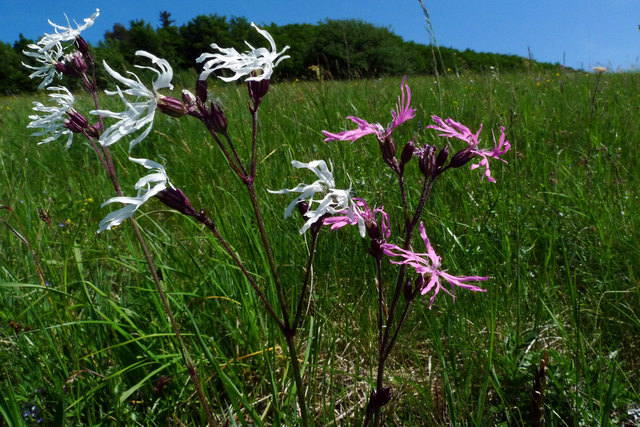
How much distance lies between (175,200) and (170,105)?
6.7 inches

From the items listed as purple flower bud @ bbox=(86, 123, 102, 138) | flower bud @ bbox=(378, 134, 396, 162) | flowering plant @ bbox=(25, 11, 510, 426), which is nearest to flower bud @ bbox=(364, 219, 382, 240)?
flowering plant @ bbox=(25, 11, 510, 426)

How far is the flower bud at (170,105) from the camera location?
720 millimetres

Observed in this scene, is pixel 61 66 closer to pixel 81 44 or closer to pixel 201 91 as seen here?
pixel 81 44

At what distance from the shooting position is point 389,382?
1.15m

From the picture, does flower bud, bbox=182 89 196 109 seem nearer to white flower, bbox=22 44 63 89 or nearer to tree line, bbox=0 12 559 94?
white flower, bbox=22 44 63 89

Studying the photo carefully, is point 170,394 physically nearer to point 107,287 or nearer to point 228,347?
point 228,347

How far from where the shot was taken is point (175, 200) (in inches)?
28.7

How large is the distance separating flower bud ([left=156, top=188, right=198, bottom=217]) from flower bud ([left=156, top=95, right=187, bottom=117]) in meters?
0.14

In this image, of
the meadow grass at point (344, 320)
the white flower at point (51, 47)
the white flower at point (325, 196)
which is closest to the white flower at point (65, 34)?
the white flower at point (51, 47)

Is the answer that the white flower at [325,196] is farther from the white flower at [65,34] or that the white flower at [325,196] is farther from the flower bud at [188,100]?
the white flower at [65,34]

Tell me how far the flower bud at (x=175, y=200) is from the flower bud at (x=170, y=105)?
5.5 inches

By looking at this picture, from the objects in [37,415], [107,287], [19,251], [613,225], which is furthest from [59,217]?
[613,225]

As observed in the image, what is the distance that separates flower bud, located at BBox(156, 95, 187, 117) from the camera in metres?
0.72

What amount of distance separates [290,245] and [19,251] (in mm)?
1226
